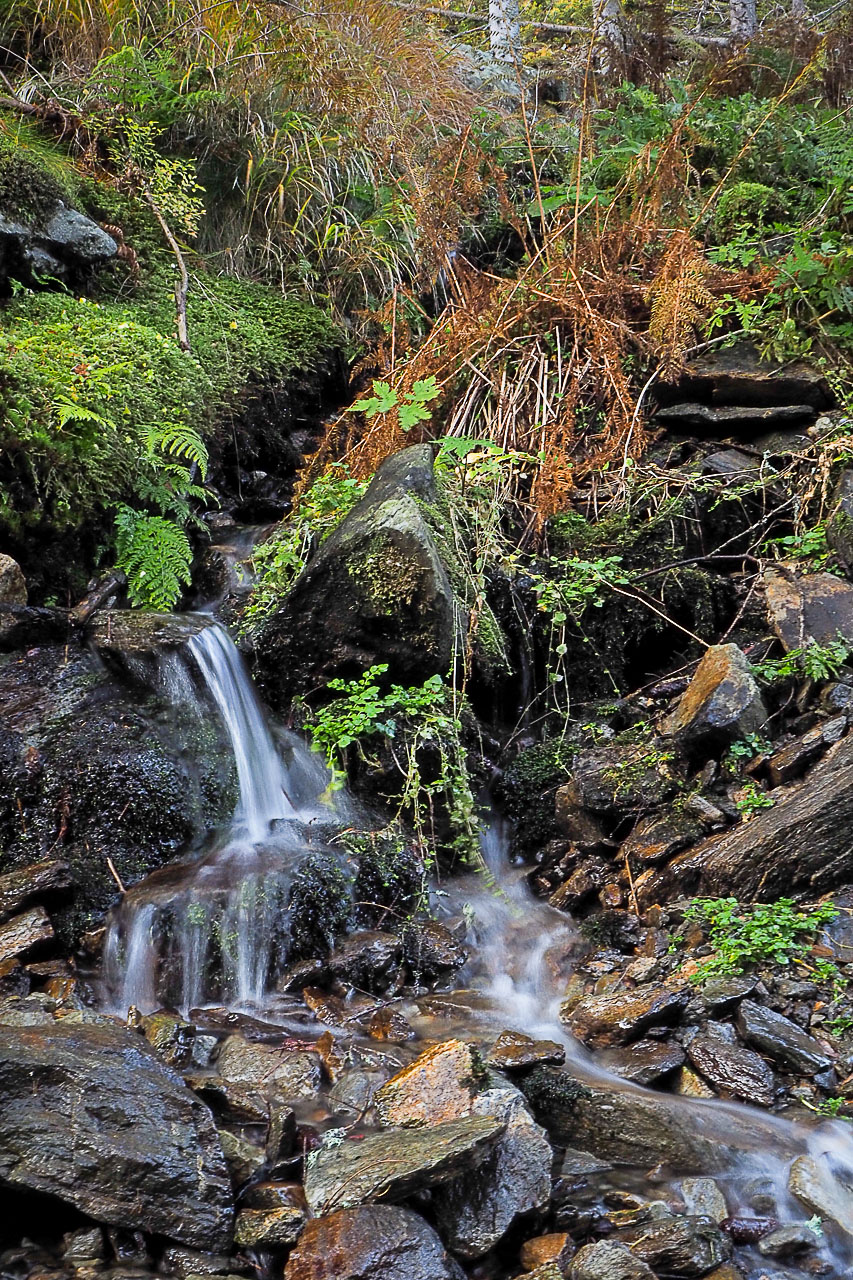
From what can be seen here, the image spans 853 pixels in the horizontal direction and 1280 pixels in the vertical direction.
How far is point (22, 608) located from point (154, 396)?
186cm

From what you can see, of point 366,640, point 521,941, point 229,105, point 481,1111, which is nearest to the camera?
point 481,1111

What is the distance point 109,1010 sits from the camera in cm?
376

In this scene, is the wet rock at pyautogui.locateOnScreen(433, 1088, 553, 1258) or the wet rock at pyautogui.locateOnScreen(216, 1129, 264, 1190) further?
the wet rock at pyautogui.locateOnScreen(216, 1129, 264, 1190)

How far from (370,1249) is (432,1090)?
65 centimetres


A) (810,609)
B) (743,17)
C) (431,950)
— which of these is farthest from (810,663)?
(743,17)

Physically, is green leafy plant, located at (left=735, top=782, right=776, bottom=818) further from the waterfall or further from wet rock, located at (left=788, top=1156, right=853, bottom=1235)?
the waterfall

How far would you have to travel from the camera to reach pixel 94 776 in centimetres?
432

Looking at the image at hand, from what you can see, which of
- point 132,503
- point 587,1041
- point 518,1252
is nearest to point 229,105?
point 132,503

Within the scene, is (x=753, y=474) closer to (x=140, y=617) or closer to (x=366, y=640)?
(x=366, y=640)

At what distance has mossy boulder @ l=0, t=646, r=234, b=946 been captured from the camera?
4164 millimetres

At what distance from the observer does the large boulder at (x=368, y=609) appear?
15.3 ft

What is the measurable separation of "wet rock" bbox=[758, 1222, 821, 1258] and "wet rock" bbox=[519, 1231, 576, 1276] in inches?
21.3

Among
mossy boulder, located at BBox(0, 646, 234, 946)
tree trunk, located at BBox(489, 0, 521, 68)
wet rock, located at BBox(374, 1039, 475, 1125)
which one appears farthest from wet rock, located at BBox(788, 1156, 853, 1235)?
tree trunk, located at BBox(489, 0, 521, 68)

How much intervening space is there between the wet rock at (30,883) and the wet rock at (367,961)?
1.20 m
